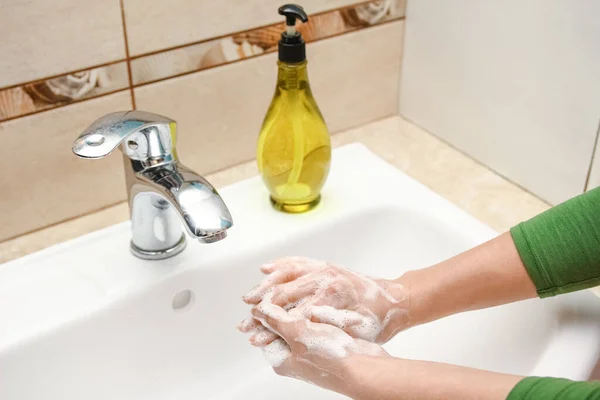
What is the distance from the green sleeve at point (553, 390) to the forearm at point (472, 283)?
0.17 metres

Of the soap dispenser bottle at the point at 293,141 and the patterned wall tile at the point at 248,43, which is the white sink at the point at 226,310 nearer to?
the soap dispenser bottle at the point at 293,141

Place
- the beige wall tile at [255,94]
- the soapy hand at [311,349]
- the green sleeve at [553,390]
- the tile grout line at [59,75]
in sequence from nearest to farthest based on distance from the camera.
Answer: the green sleeve at [553,390] → the soapy hand at [311,349] → the tile grout line at [59,75] → the beige wall tile at [255,94]

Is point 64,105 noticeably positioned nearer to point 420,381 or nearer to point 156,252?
point 156,252

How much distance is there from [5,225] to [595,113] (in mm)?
650

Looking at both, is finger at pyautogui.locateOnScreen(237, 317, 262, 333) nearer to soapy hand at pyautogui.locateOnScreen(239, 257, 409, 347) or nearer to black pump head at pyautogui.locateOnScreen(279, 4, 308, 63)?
soapy hand at pyautogui.locateOnScreen(239, 257, 409, 347)

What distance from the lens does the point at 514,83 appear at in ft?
2.76

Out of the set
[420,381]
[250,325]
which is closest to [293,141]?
[250,325]

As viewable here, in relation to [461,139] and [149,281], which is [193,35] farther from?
[461,139]

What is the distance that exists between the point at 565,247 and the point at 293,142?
299mm

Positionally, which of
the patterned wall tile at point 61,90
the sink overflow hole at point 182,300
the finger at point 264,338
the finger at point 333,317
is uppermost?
the patterned wall tile at point 61,90

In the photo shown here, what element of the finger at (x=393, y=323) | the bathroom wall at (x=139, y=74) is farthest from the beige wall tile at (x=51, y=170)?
the finger at (x=393, y=323)

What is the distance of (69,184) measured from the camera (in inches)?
31.2

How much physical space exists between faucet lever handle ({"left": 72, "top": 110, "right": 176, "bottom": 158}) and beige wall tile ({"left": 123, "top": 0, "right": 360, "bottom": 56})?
0.44 feet

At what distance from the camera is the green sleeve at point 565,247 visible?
0.62 metres
